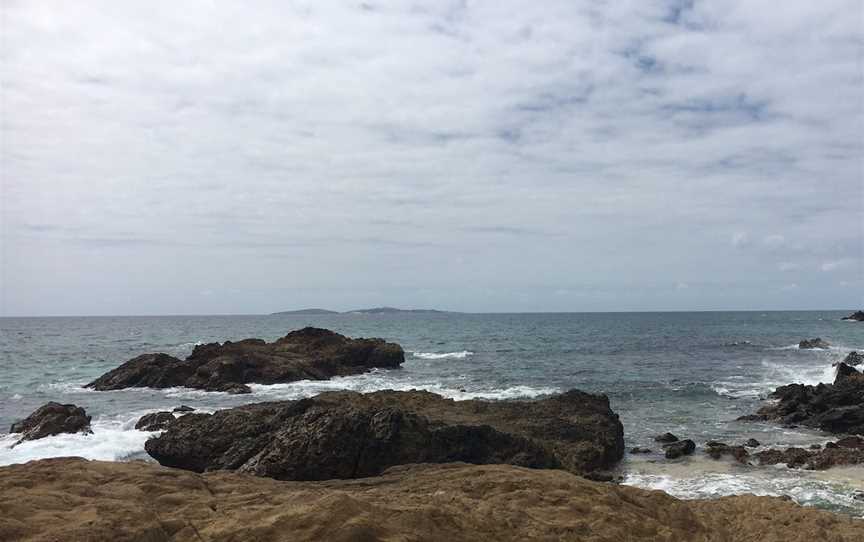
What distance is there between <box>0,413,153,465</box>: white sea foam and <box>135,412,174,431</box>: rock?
0.41 m

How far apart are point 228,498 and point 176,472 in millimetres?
1538

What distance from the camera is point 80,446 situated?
1986 cm

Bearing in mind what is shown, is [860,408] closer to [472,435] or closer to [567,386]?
[567,386]

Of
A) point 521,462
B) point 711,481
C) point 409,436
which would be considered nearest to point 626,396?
point 711,481

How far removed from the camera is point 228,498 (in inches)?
315

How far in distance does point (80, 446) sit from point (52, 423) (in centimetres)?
327

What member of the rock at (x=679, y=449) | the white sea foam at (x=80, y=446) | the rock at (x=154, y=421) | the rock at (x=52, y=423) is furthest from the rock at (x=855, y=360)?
the rock at (x=52, y=423)

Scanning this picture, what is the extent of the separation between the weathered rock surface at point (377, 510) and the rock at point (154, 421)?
14569 mm

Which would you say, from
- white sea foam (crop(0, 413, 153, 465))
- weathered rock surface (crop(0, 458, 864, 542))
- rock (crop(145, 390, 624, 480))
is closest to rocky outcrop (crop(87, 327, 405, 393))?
white sea foam (crop(0, 413, 153, 465))

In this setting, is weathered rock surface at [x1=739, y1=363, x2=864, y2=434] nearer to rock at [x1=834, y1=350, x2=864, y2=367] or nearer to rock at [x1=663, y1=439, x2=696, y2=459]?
rock at [x1=663, y1=439, x2=696, y2=459]

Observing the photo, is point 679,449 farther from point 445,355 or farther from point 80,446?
point 445,355

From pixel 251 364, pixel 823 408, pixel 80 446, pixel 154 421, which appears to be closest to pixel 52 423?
pixel 80 446

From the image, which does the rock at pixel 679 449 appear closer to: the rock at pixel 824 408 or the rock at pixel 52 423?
the rock at pixel 824 408

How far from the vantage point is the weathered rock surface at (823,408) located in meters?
23.6
